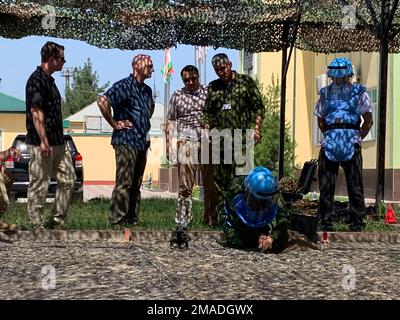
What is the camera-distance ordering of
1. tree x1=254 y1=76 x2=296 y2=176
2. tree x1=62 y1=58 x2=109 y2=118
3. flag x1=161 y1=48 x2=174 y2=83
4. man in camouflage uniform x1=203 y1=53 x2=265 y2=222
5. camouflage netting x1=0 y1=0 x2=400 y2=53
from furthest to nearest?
tree x1=62 y1=58 x2=109 y2=118 < flag x1=161 y1=48 x2=174 y2=83 < tree x1=254 y1=76 x2=296 y2=176 < camouflage netting x1=0 y1=0 x2=400 y2=53 < man in camouflage uniform x1=203 y1=53 x2=265 y2=222

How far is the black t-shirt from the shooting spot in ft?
29.5

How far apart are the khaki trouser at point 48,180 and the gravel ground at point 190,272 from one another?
0.77 metres

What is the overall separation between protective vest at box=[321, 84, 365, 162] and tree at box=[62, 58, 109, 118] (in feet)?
331

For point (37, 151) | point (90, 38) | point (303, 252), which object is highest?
point (90, 38)

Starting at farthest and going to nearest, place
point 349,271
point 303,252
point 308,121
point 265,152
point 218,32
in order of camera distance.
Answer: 1. point 308,121
2. point 265,152
3. point 218,32
4. point 303,252
5. point 349,271

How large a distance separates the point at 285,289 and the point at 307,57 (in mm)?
28341

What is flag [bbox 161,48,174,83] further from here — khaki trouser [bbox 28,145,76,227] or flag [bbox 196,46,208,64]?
khaki trouser [bbox 28,145,76,227]

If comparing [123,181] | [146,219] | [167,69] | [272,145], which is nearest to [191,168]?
[123,181]

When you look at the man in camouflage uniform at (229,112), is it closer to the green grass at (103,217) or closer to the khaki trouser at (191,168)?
the khaki trouser at (191,168)


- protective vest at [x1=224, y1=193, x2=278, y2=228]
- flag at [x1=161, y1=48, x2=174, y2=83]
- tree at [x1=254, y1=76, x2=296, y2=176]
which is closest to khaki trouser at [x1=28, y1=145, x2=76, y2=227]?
protective vest at [x1=224, y1=193, x2=278, y2=228]

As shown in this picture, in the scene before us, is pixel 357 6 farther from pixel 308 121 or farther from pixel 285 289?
pixel 308 121
